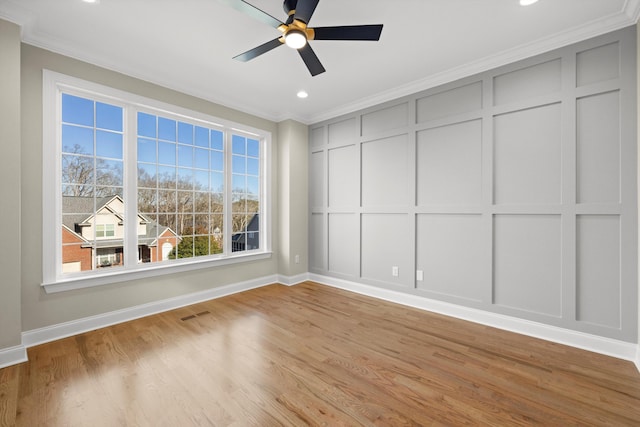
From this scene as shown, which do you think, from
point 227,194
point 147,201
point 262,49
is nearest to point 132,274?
point 147,201

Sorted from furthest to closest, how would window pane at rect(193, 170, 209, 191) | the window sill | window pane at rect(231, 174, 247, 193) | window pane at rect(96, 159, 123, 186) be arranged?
window pane at rect(231, 174, 247, 193), window pane at rect(193, 170, 209, 191), window pane at rect(96, 159, 123, 186), the window sill

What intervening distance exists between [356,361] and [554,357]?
163 cm

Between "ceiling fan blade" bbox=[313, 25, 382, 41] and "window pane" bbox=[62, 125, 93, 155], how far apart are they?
99.6 inches

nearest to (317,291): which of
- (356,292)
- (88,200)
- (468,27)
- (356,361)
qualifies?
(356,292)

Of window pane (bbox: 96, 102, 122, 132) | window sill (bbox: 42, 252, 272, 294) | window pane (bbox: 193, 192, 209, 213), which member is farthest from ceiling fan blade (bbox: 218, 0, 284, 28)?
window sill (bbox: 42, 252, 272, 294)

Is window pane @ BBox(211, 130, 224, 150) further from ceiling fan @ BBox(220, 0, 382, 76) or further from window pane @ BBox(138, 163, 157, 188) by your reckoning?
ceiling fan @ BBox(220, 0, 382, 76)

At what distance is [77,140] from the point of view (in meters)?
2.76

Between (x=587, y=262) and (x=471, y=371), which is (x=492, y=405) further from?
(x=587, y=262)

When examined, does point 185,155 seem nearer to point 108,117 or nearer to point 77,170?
point 108,117

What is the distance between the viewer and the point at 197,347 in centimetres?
242

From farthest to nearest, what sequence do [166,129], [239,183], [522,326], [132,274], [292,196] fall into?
[292,196]
[239,183]
[166,129]
[132,274]
[522,326]

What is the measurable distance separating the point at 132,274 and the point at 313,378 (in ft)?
7.64

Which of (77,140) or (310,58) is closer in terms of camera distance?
(310,58)

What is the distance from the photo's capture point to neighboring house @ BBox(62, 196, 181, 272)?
273cm
